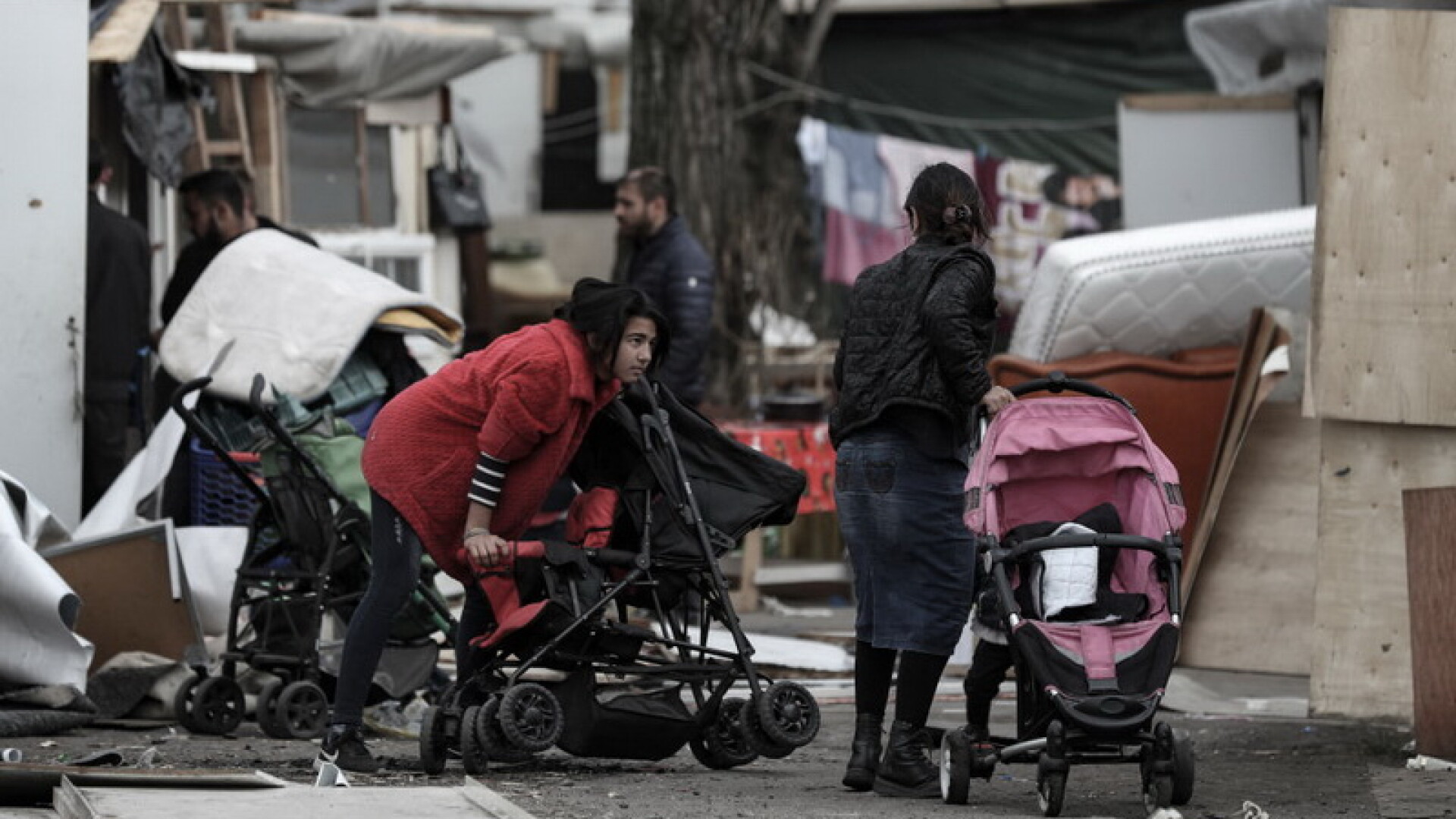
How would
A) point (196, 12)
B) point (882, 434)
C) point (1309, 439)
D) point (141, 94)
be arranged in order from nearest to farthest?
point (882, 434)
point (1309, 439)
point (141, 94)
point (196, 12)

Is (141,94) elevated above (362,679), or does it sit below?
above

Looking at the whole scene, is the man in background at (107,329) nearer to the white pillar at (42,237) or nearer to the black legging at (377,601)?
the white pillar at (42,237)

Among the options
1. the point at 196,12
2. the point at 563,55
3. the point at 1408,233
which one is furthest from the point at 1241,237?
the point at 563,55

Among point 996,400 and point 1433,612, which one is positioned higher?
point 996,400

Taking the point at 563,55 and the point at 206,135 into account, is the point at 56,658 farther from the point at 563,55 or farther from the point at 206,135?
the point at 563,55

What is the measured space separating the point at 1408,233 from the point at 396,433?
3.14 m

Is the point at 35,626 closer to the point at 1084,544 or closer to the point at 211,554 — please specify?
the point at 211,554

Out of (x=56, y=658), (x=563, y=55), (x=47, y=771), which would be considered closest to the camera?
(x=47, y=771)

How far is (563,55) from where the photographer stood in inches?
936

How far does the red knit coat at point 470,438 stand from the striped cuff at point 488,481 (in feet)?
0.10

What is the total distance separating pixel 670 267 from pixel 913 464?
371cm

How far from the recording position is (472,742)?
6836 millimetres

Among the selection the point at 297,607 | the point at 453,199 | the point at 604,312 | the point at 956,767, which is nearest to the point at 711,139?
the point at 453,199

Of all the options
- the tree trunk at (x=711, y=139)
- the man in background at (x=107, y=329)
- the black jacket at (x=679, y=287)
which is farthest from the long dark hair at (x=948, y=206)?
the tree trunk at (x=711, y=139)
